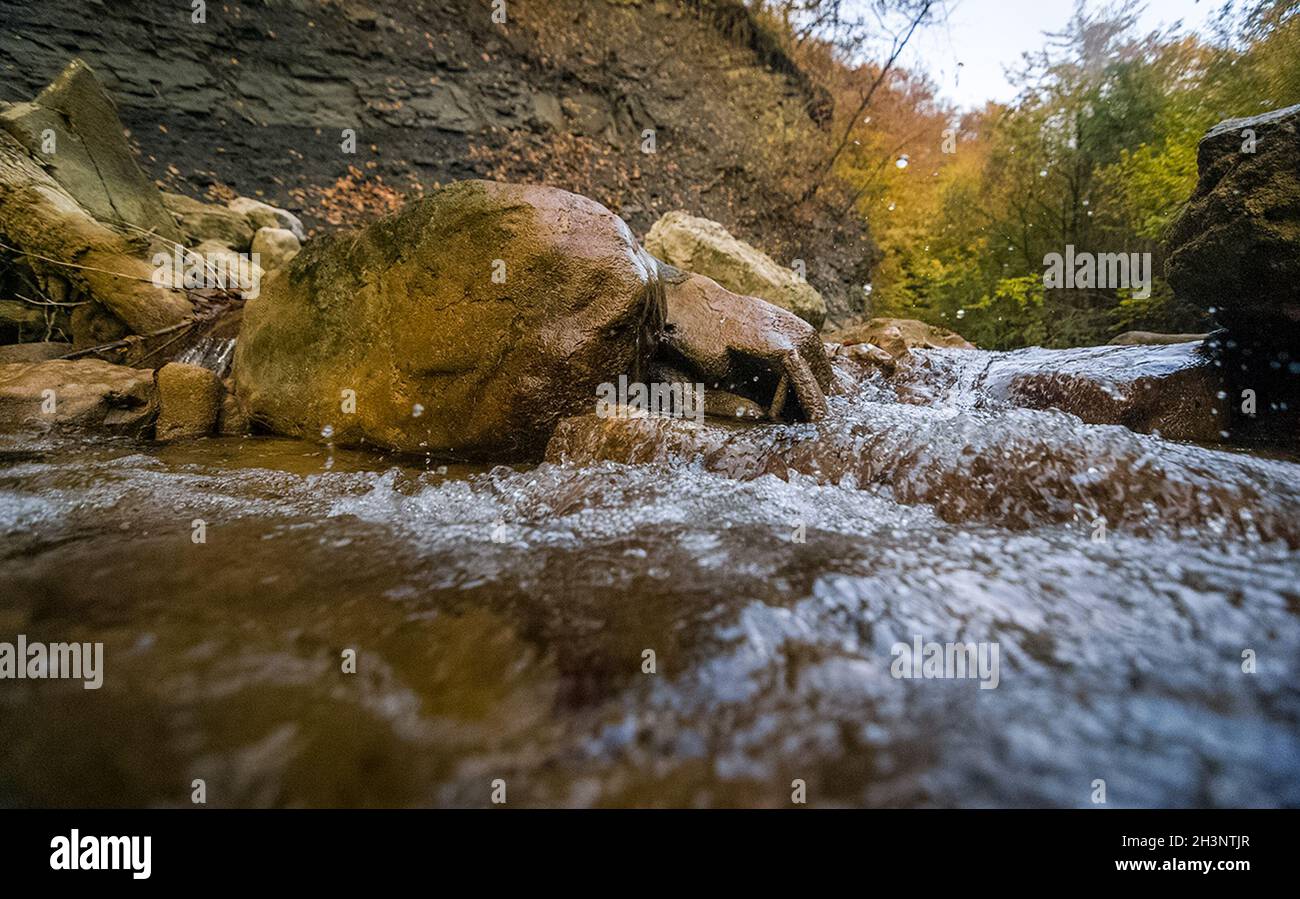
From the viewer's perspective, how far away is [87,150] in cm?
514

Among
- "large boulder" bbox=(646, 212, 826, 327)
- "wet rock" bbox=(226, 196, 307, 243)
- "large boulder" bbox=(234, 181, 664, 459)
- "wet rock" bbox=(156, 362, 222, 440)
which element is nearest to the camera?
"large boulder" bbox=(234, 181, 664, 459)

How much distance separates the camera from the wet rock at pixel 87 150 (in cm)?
480

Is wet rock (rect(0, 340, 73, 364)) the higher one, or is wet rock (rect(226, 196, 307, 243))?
wet rock (rect(226, 196, 307, 243))

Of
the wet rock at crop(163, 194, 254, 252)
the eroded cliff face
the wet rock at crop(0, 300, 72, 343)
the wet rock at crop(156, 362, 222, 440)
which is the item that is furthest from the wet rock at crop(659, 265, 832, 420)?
the eroded cliff face

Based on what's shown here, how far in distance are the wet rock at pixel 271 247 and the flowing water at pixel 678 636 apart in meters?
5.17

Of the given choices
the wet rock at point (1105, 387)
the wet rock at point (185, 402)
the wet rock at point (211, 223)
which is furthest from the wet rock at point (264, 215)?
the wet rock at point (1105, 387)

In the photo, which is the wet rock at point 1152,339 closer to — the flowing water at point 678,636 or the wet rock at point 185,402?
the flowing water at point 678,636

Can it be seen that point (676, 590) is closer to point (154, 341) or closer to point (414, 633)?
point (414, 633)

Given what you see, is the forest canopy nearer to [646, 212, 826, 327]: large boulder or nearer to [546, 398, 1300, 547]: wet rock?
[646, 212, 826, 327]: large boulder

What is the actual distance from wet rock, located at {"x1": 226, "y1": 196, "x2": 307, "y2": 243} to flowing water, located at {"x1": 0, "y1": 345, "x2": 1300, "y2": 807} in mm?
6299

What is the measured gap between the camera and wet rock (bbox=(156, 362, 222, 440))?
3.74 meters

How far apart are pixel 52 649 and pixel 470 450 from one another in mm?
2100
